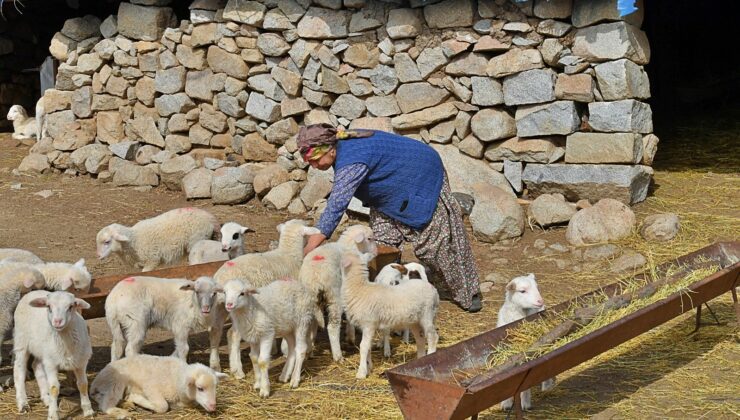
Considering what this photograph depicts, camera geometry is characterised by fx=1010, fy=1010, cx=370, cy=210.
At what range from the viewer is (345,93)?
35.7 feet

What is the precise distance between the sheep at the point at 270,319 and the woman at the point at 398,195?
68 cm

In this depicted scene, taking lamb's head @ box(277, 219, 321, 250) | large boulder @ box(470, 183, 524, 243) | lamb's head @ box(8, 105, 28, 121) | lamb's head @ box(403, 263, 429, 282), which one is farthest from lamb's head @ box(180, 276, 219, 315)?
lamb's head @ box(8, 105, 28, 121)

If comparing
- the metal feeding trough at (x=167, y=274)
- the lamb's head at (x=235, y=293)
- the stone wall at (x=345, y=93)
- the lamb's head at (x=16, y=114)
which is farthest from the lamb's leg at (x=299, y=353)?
the lamb's head at (x=16, y=114)

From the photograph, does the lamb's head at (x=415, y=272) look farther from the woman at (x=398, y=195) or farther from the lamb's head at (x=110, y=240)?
the lamb's head at (x=110, y=240)

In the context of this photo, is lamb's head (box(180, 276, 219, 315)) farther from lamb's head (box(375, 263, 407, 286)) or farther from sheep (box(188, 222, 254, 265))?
sheep (box(188, 222, 254, 265))

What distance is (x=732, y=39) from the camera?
628 inches

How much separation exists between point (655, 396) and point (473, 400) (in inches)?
77.9

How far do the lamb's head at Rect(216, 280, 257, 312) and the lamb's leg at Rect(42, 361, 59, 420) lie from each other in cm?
103

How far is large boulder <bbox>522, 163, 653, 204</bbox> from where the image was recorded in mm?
9523

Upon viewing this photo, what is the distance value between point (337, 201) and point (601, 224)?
3270 millimetres

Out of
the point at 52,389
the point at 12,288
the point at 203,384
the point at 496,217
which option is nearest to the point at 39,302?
the point at 52,389

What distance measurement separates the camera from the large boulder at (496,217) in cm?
946

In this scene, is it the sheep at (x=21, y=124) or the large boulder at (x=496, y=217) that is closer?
the large boulder at (x=496, y=217)

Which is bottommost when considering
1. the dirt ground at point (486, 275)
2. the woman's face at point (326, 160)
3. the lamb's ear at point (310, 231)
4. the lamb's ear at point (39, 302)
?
the dirt ground at point (486, 275)
